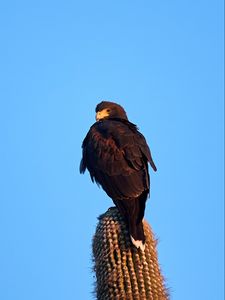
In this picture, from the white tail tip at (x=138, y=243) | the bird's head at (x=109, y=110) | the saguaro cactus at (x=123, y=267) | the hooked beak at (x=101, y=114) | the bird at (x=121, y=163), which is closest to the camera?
the saguaro cactus at (x=123, y=267)

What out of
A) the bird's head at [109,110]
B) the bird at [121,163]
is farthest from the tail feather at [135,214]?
the bird's head at [109,110]

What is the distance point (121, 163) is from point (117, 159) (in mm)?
91

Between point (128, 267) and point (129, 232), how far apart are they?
47cm

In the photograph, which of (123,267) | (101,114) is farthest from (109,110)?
(123,267)

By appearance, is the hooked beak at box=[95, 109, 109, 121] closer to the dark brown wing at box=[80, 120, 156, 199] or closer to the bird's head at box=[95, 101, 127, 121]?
the bird's head at box=[95, 101, 127, 121]

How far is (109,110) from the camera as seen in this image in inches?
379

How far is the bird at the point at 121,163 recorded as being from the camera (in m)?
6.73

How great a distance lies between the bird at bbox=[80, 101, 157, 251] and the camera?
673 cm

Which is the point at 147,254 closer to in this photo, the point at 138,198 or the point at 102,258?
the point at 102,258

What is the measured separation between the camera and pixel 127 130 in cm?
786

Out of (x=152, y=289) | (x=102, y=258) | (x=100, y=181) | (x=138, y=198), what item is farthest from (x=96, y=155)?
(x=152, y=289)

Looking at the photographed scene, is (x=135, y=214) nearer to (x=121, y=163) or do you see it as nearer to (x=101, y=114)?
(x=121, y=163)

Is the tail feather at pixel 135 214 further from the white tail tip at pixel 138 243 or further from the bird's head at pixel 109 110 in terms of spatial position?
the bird's head at pixel 109 110

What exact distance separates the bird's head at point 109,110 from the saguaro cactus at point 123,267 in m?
3.82
